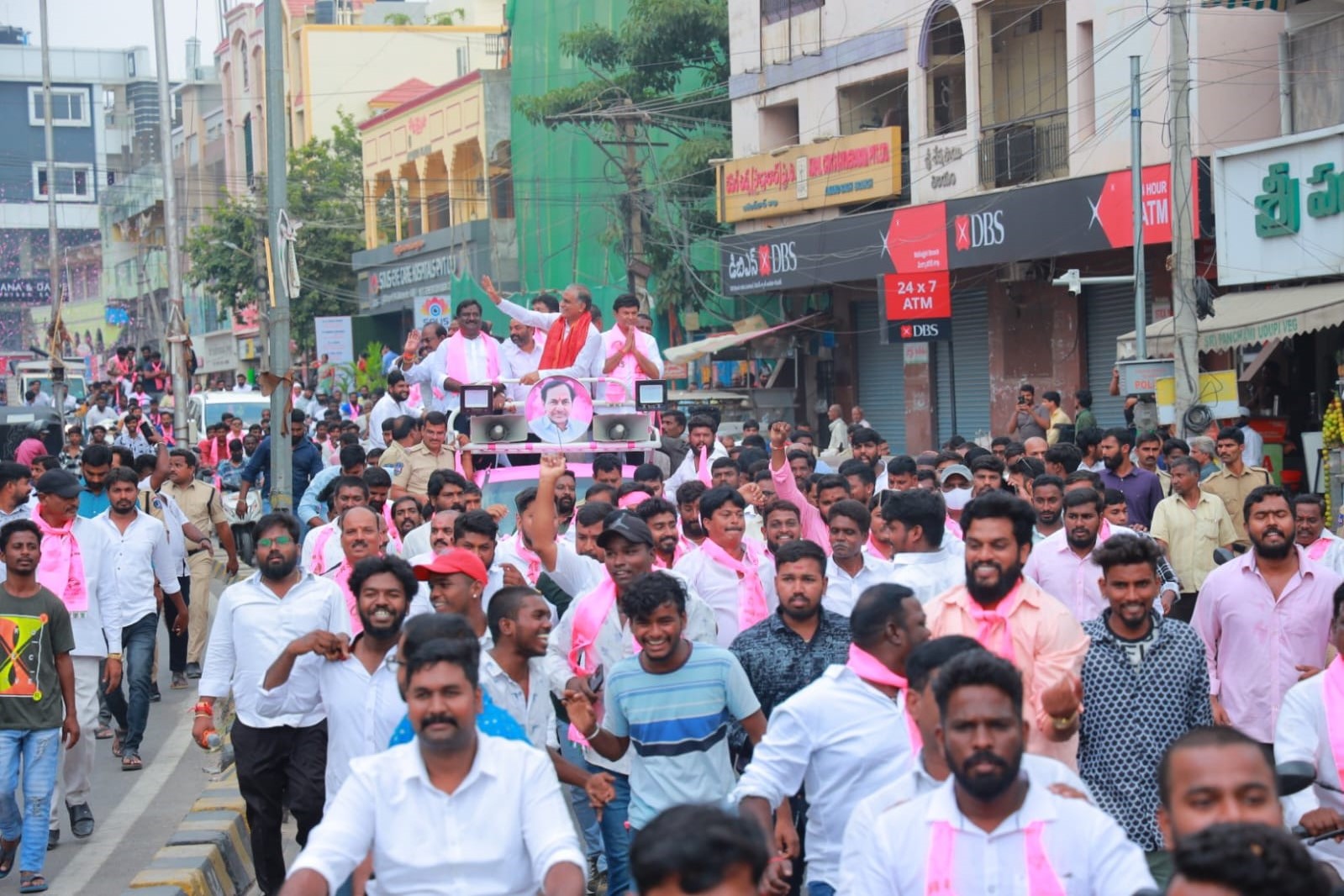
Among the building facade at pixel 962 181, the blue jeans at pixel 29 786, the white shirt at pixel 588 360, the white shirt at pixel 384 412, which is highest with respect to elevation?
the building facade at pixel 962 181

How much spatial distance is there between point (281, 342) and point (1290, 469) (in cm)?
1108

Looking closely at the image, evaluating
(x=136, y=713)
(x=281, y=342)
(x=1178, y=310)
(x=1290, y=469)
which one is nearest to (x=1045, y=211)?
(x=1290, y=469)

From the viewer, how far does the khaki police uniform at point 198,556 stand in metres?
13.5

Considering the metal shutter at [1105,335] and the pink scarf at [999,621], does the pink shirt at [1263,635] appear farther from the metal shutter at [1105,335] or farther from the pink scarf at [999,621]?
the metal shutter at [1105,335]

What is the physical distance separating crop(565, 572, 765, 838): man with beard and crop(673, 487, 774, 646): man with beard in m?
1.78

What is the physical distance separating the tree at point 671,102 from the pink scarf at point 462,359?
21.1 metres

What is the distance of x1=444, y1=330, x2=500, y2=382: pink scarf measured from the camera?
542 inches

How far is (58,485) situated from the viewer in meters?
9.61

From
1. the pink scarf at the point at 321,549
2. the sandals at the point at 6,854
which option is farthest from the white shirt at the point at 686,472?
the sandals at the point at 6,854

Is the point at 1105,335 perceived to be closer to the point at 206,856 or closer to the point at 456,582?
the point at 206,856

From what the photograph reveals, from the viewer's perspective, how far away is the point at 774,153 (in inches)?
1252

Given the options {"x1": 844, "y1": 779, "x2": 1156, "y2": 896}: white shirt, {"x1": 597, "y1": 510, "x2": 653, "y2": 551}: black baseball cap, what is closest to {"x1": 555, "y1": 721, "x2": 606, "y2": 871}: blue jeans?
{"x1": 597, "y1": 510, "x2": 653, "y2": 551}: black baseball cap

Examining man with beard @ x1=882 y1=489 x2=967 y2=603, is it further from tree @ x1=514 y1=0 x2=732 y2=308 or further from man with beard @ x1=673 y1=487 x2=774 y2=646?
tree @ x1=514 y1=0 x2=732 y2=308

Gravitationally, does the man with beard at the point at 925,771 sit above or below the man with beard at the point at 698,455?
below
